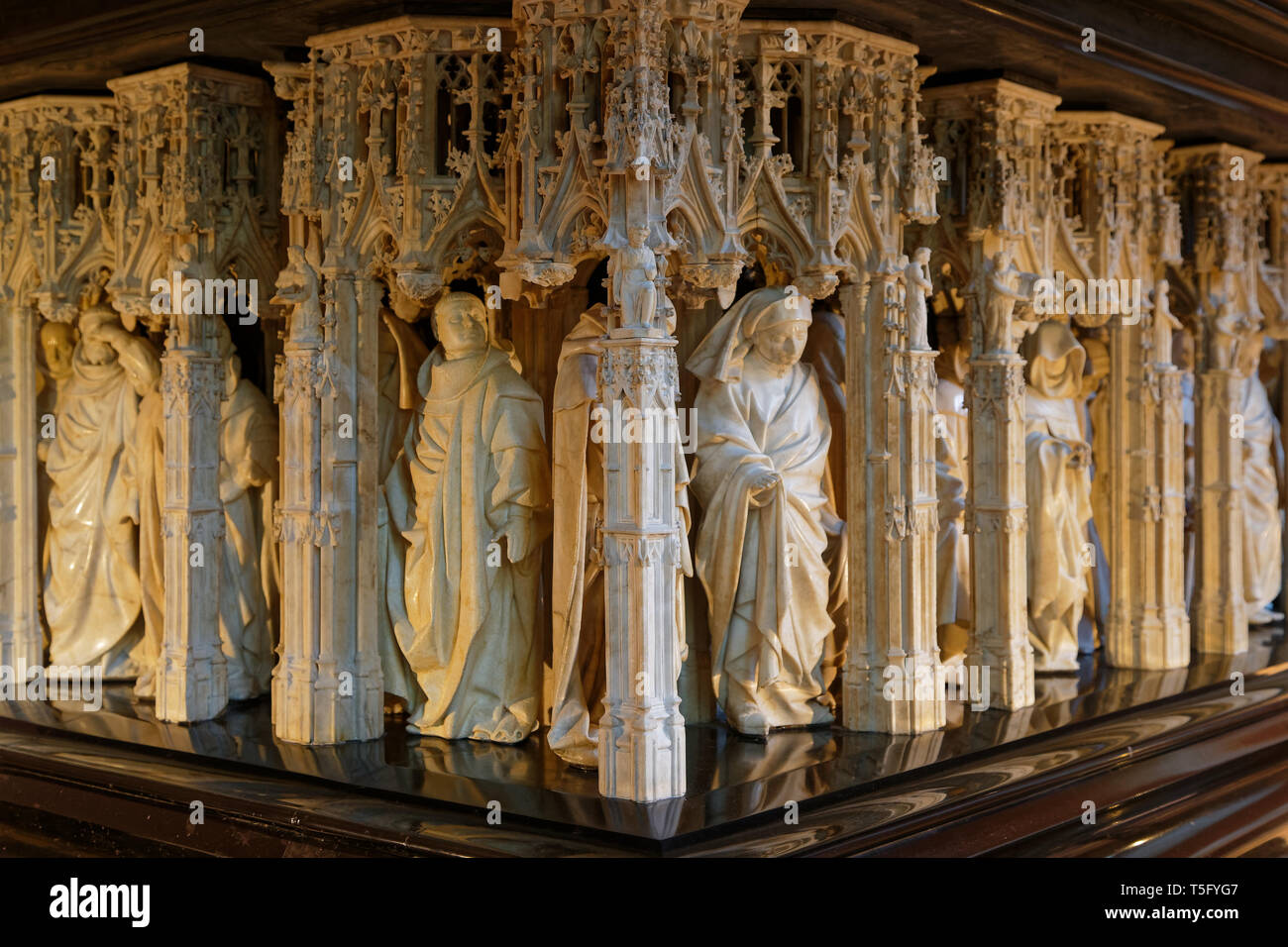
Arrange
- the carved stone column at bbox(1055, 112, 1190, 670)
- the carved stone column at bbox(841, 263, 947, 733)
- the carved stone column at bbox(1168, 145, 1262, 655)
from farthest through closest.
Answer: the carved stone column at bbox(1168, 145, 1262, 655), the carved stone column at bbox(1055, 112, 1190, 670), the carved stone column at bbox(841, 263, 947, 733)

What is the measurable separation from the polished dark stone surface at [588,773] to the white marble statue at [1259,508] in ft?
10.2

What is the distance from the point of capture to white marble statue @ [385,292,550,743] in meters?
7.84

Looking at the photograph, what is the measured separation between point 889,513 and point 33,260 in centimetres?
476

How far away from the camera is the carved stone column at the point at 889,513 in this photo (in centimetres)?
799

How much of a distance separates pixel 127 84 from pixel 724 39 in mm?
3241

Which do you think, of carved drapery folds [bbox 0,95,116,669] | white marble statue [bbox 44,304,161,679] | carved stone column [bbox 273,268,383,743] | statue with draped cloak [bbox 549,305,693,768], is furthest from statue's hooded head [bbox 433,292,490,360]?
white marble statue [bbox 44,304,161,679]

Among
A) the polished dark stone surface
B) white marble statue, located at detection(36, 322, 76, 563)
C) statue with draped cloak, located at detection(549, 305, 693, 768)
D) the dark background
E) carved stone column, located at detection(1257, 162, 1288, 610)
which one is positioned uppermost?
the dark background

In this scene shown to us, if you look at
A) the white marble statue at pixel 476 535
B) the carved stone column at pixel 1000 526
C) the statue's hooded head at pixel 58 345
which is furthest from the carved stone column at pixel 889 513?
the statue's hooded head at pixel 58 345

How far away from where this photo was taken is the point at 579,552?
24.1ft

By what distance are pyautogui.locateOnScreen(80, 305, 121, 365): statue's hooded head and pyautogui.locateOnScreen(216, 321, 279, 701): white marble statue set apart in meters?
0.91

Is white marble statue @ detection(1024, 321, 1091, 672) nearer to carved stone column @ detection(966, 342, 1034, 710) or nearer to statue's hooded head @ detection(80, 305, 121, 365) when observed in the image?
carved stone column @ detection(966, 342, 1034, 710)
